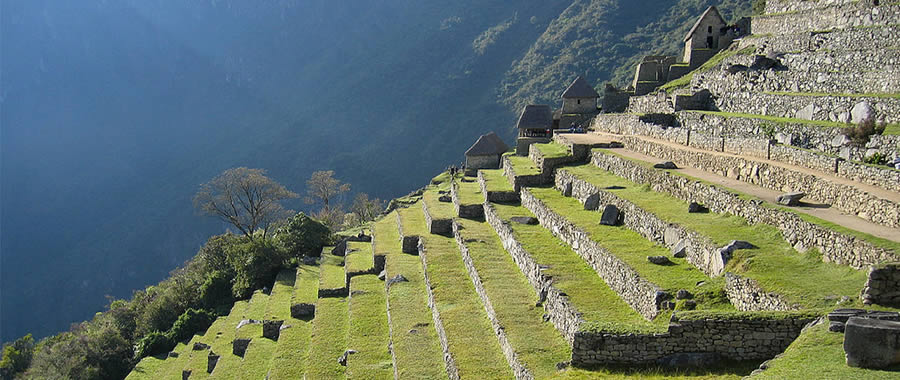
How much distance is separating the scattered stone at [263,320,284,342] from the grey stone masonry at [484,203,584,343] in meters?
7.55

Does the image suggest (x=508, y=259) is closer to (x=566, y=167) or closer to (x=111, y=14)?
(x=566, y=167)

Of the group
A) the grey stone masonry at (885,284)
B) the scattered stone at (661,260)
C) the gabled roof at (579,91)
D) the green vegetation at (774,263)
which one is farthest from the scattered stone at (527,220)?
the gabled roof at (579,91)

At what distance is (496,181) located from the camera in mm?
23125

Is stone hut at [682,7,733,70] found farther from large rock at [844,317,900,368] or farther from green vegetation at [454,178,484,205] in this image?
large rock at [844,317,900,368]

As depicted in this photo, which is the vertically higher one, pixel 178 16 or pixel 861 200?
pixel 178 16

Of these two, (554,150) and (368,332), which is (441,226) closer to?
(554,150)

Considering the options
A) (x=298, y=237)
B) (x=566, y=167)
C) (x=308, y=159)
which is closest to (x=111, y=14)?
(x=308, y=159)

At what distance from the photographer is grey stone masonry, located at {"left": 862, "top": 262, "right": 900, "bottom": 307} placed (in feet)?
23.5

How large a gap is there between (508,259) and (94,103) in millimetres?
104616

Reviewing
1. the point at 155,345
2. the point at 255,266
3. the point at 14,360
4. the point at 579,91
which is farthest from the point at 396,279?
the point at 14,360

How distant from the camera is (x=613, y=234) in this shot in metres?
13.1

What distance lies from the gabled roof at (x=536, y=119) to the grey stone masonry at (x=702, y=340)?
2343cm

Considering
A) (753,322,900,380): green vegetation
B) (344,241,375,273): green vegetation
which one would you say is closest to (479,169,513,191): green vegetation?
(344,241,375,273): green vegetation

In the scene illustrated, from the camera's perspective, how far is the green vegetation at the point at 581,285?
9141mm
